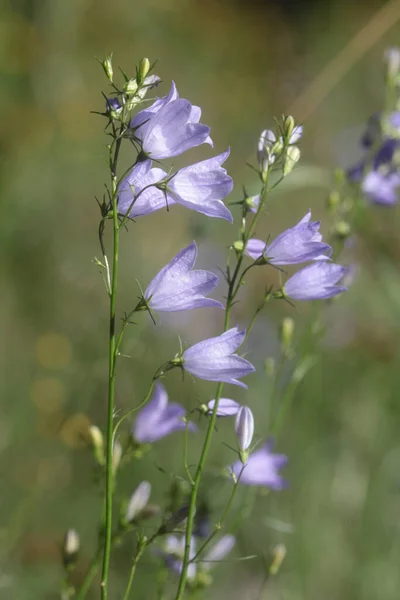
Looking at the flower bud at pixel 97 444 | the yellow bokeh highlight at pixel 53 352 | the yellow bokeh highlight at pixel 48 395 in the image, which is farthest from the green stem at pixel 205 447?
the yellow bokeh highlight at pixel 53 352

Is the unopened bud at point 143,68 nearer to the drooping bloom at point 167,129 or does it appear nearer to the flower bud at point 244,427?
the drooping bloom at point 167,129

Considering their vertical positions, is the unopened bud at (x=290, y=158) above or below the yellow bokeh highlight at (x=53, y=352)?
above

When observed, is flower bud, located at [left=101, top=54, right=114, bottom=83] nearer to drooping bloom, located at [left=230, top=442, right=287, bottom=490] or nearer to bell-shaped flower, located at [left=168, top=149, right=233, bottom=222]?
bell-shaped flower, located at [left=168, top=149, right=233, bottom=222]

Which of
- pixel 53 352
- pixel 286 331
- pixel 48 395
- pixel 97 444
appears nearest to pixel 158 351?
pixel 53 352

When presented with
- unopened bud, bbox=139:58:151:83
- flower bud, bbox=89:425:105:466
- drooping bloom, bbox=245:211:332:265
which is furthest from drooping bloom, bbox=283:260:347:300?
flower bud, bbox=89:425:105:466

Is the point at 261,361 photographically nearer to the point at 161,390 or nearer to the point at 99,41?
the point at 161,390

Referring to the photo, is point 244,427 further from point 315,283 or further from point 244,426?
point 315,283
